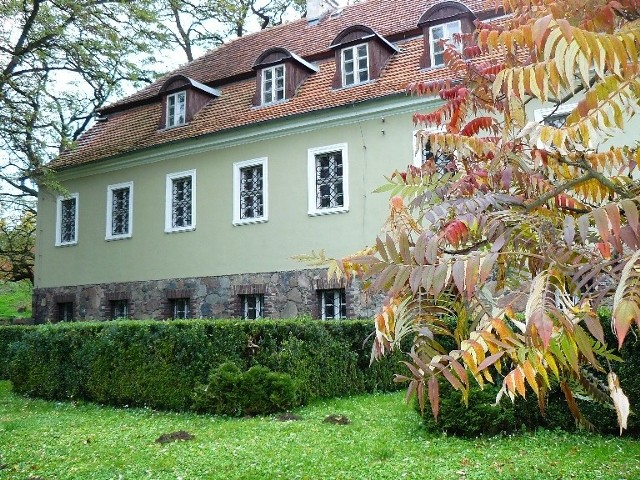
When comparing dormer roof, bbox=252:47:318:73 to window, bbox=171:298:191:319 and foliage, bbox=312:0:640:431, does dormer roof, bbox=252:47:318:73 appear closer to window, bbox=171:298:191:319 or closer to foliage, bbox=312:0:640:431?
window, bbox=171:298:191:319

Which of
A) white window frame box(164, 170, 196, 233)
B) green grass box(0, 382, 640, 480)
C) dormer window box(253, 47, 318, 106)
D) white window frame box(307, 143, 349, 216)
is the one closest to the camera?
green grass box(0, 382, 640, 480)

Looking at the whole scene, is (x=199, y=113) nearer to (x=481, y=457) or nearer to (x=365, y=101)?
(x=365, y=101)

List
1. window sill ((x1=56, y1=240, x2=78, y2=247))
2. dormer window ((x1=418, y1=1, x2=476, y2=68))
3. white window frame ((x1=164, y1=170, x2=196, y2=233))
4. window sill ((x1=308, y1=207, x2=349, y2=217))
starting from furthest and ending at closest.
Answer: window sill ((x1=56, y1=240, x2=78, y2=247)) < white window frame ((x1=164, y1=170, x2=196, y2=233)) < window sill ((x1=308, y1=207, x2=349, y2=217)) < dormer window ((x1=418, y1=1, x2=476, y2=68))

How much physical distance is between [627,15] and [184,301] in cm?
1421

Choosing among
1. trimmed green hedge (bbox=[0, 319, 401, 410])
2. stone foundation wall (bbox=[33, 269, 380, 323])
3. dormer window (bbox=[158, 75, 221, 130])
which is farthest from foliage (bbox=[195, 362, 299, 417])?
dormer window (bbox=[158, 75, 221, 130])

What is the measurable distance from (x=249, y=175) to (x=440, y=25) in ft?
18.9

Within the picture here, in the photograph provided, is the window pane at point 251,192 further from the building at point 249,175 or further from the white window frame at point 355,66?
the white window frame at point 355,66

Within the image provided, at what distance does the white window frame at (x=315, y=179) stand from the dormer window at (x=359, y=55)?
1657 mm

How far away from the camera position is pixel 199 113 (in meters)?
16.8

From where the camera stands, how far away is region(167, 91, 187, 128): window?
16875 millimetres

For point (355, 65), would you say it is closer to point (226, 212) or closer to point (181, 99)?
point (226, 212)

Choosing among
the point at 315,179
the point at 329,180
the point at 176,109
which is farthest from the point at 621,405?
the point at 176,109

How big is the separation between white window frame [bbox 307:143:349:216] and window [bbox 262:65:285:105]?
2.19m

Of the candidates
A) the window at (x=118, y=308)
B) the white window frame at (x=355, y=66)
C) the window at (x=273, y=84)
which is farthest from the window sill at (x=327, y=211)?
the window at (x=118, y=308)
